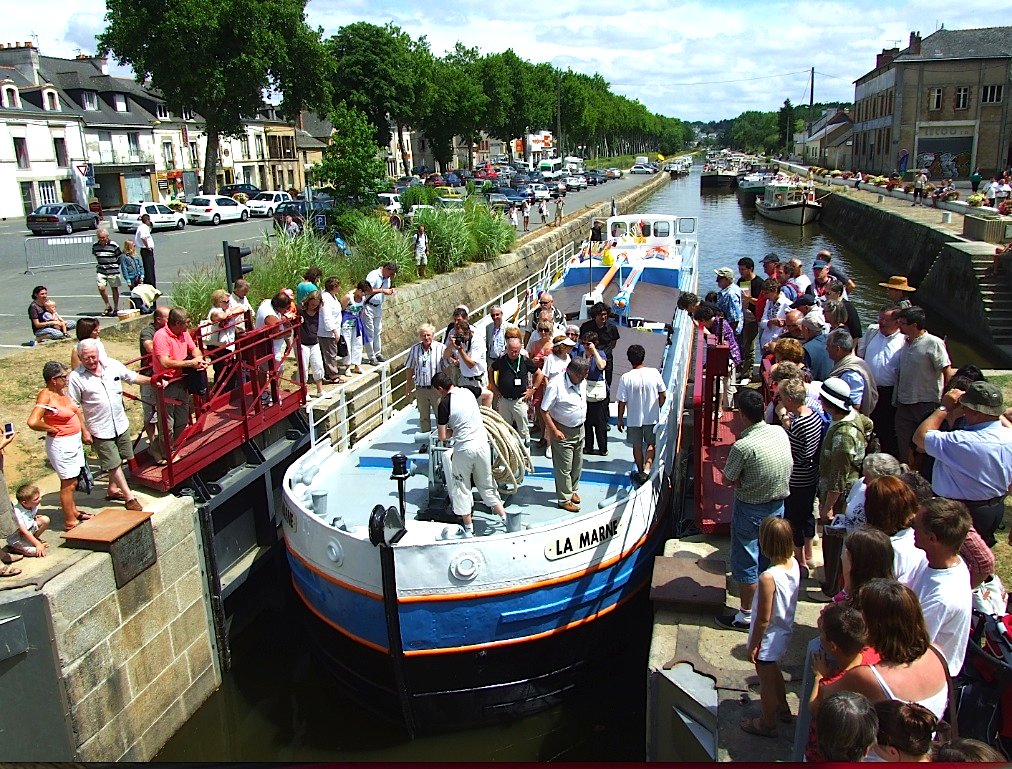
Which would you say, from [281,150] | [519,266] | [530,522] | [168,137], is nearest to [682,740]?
[530,522]

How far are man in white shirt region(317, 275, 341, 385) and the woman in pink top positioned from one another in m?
4.58

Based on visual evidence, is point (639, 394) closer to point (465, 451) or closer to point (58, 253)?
point (465, 451)

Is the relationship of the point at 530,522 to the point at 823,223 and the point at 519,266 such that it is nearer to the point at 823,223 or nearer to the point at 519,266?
the point at 519,266

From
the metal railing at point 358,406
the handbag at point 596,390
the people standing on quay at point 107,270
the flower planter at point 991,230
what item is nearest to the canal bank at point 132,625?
the metal railing at point 358,406

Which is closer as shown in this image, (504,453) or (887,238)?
(504,453)

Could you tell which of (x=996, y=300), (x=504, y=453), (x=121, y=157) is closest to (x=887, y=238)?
(x=996, y=300)

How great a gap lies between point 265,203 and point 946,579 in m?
41.2

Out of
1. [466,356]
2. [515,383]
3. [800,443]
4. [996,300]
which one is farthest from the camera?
[996,300]

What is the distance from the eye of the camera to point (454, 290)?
21.1 m

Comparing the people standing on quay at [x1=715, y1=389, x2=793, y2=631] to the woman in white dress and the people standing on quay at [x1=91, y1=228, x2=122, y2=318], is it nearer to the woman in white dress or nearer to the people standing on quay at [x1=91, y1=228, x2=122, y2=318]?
the woman in white dress

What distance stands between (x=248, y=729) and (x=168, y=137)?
5890 centimetres

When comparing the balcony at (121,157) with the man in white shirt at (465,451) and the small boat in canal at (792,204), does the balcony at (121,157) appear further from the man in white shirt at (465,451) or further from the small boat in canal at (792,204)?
the man in white shirt at (465,451)

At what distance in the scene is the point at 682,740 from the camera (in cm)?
574

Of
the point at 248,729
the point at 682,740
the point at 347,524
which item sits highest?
the point at 347,524
